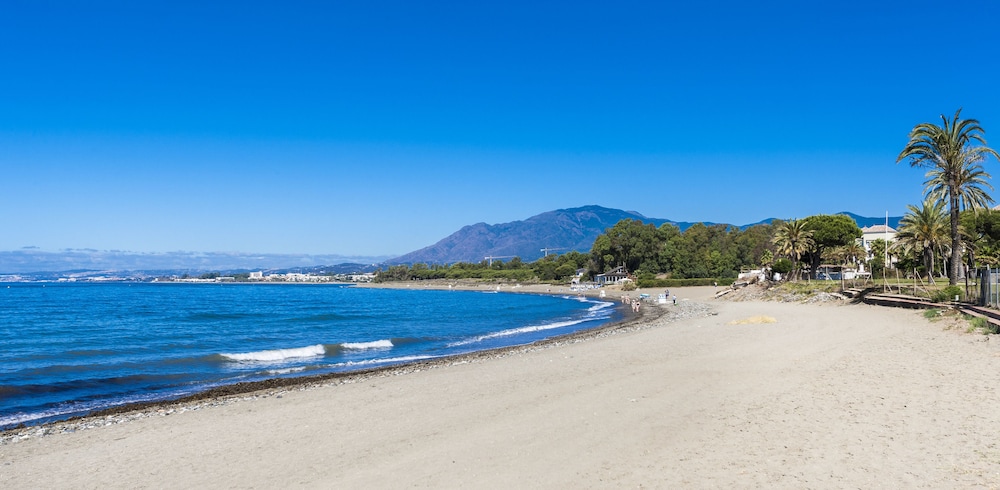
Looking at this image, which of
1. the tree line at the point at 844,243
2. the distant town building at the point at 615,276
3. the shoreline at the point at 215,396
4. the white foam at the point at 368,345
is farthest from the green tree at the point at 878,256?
the distant town building at the point at 615,276

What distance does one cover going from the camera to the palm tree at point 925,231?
1676 inches

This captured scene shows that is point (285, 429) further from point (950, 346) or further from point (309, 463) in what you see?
point (950, 346)

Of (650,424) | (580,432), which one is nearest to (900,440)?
(650,424)

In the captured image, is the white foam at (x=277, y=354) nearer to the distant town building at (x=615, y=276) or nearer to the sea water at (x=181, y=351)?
the sea water at (x=181, y=351)

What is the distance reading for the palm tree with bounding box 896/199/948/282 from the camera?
42562 mm

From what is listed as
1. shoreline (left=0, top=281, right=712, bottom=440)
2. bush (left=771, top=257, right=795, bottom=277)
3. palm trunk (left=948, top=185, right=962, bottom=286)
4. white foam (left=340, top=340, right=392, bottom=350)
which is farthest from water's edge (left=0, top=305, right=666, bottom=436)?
bush (left=771, top=257, right=795, bottom=277)

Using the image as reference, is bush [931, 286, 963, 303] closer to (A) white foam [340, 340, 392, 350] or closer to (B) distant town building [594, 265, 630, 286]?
(A) white foam [340, 340, 392, 350]

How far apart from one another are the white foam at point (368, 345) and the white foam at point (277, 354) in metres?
1.40

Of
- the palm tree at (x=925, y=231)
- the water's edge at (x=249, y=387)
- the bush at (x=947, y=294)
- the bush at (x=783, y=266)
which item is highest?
the palm tree at (x=925, y=231)

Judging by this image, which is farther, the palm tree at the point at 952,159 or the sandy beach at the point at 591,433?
the palm tree at the point at 952,159

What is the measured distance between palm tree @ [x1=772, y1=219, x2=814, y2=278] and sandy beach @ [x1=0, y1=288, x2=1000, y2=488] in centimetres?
4846

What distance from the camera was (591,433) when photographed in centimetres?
940

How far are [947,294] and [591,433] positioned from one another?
84.6 ft

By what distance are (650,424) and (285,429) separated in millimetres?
6319
